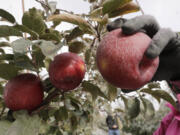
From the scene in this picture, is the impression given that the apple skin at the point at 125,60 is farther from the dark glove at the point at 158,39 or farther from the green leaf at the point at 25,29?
the green leaf at the point at 25,29

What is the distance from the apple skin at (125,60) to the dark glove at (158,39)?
19mm

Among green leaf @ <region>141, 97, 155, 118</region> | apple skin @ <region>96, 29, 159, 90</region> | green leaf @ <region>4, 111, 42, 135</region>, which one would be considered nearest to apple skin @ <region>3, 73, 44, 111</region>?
green leaf @ <region>4, 111, 42, 135</region>

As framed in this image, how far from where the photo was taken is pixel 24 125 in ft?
1.79

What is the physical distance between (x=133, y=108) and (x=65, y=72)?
1.21 ft

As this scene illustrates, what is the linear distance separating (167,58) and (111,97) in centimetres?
26

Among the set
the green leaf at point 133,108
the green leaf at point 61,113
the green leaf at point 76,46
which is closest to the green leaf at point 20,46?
the green leaf at point 76,46

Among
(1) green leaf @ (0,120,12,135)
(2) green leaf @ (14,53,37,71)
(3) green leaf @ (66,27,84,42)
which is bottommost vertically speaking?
(1) green leaf @ (0,120,12,135)

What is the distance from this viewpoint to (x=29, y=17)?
60cm

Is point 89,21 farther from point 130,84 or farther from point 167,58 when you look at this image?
point 167,58

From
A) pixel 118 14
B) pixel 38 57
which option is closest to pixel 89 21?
pixel 118 14

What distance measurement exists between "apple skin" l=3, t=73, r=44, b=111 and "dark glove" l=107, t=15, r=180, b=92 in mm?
299

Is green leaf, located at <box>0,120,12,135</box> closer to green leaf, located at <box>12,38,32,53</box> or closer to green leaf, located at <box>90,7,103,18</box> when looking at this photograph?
green leaf, located at <box>12,38,32,53</box>

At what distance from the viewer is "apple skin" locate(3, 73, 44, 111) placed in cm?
60

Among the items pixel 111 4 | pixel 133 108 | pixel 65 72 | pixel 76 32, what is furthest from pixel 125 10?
pixel 133 108
